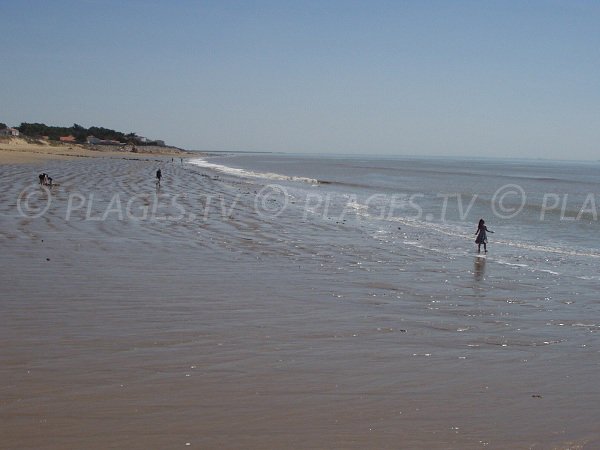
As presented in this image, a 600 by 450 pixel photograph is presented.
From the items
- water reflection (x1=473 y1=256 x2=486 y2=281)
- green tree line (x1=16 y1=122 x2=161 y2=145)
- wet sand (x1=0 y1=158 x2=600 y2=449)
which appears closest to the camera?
wet sand (x1=0 y1=158 x2=600 y2=449)

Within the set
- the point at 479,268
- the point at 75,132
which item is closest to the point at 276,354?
the point at 479,268

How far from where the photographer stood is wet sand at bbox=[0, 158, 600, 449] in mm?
5410

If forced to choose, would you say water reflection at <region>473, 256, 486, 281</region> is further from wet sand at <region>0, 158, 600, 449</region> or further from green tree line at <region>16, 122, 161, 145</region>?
green tree line at <region>16, 122, 161, 145</region>

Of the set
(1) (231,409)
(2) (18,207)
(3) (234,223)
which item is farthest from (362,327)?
(2) (18,207)

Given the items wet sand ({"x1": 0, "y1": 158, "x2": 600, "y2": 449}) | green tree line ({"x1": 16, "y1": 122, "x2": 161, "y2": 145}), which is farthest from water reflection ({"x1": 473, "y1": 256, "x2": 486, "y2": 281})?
green tree line ({"x1": 16, "y1": 122, "x2": 161, "y2": 145})

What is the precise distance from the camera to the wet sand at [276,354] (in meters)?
5.41

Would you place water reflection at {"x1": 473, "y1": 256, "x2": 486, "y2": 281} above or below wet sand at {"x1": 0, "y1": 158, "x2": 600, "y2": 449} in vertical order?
above

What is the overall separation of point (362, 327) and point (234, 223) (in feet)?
43.3

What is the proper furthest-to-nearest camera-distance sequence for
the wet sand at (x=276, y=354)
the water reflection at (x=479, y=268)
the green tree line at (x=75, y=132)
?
1. the green tree line at (x=75, y=132)
2. the water reflection at (x=479, y=268)
3. the wet sand at (x=276, y=354)

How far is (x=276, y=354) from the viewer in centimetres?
742

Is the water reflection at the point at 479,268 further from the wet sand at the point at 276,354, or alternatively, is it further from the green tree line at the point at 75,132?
the green tree line at the point at 75,132

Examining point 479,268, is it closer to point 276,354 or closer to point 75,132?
point 276,354

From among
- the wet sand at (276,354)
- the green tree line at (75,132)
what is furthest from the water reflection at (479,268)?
the green tree line at (75,132)

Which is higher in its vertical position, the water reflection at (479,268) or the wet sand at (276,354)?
the water reflection at (479,268)
